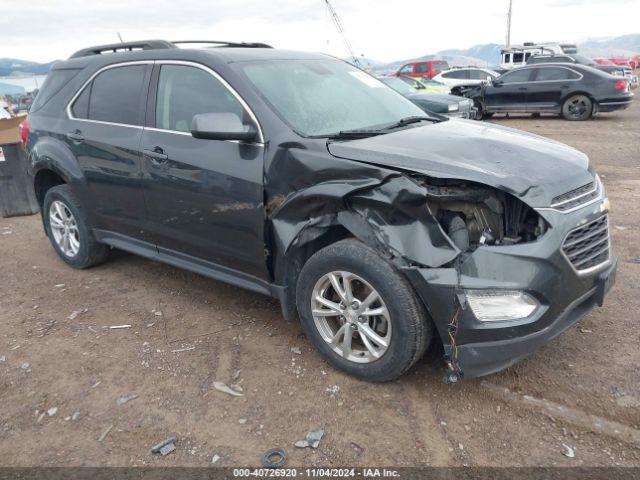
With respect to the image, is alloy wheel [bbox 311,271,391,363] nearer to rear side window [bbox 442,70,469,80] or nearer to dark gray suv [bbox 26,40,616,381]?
dark gray suv [bbox 26,40,616,381]

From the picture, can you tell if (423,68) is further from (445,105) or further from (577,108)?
(445,105)

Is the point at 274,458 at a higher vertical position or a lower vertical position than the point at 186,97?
lower

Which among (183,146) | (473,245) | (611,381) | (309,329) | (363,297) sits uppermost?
(183,146)

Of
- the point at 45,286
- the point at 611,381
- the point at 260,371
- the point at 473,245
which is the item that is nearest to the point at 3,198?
the point at 45,286

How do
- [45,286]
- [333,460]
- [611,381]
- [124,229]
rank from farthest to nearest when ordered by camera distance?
1. [45,286]
2. [124,229]
3. [611,381]
4. [333,460]

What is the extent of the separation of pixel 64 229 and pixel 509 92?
13.4 metres

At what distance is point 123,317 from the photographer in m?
4.09

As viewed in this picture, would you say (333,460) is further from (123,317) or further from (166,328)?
(123,317)

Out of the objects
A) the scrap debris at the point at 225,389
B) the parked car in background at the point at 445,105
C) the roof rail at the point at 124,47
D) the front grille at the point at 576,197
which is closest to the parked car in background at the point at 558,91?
the parked car in background at the point at 445,105

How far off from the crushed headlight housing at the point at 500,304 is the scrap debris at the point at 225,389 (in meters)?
1.43

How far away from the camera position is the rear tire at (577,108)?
14172mm

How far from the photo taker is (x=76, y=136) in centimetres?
446

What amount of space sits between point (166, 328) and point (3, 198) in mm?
4766

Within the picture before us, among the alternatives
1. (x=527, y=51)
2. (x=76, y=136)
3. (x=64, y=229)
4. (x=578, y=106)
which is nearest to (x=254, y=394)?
(x=76, y=136)
